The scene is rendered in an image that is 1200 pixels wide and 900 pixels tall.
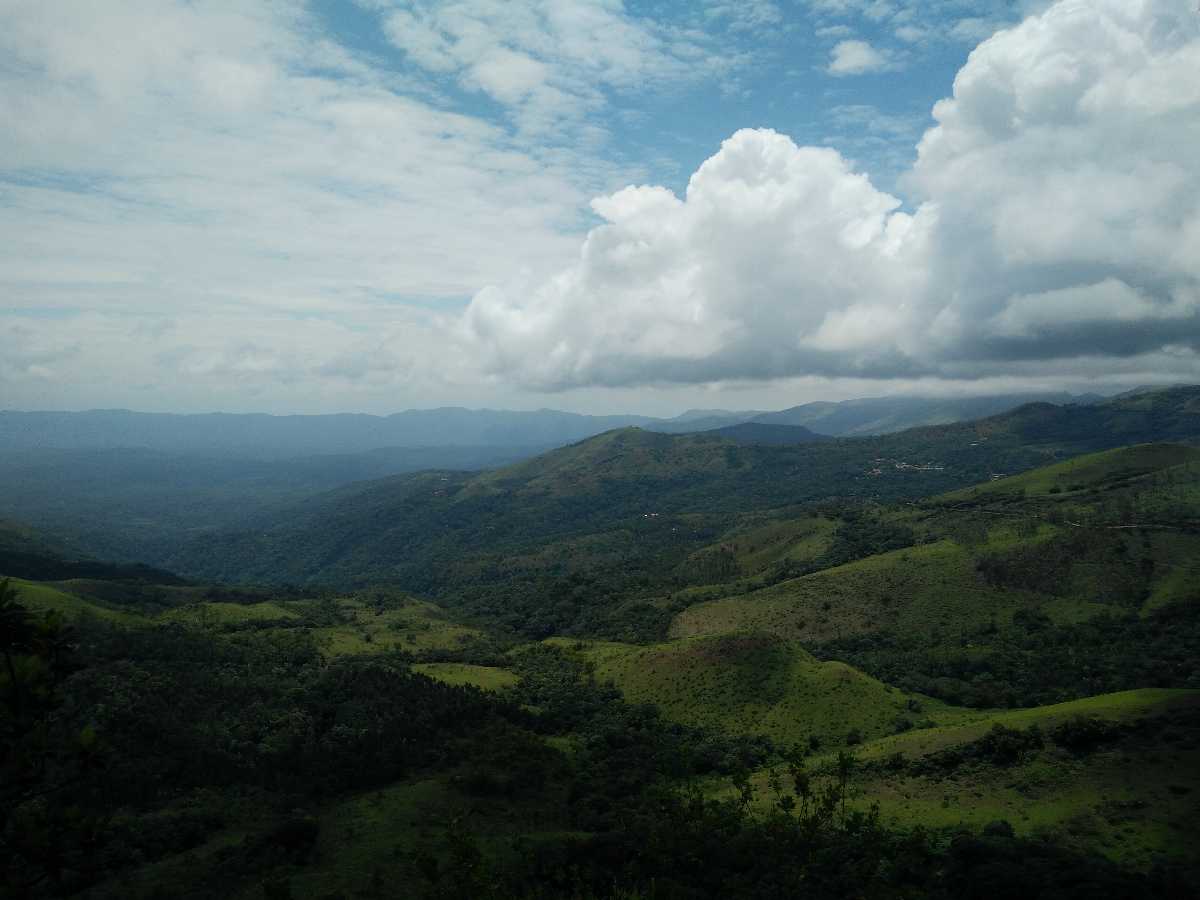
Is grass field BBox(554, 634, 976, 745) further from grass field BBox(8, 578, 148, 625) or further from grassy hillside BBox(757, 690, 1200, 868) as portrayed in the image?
grass field BBox(8, 578, 148, 625)

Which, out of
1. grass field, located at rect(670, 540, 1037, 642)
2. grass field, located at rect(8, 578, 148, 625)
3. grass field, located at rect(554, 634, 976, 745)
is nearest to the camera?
grass field, located at rect(554, 634, 976, 745)

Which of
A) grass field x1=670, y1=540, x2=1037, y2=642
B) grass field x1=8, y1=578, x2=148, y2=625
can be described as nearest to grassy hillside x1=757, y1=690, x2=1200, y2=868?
grass field x1=670, y1=540, x2=1037, y2=642

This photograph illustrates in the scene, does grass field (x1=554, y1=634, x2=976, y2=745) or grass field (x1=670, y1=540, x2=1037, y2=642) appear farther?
grass field (x1=670, y1=540, x2=1037, y2=642)

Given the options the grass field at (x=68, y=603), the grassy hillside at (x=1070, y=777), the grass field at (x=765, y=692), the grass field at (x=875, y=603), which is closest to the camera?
the grassy hillside at (x=1070, y=777)

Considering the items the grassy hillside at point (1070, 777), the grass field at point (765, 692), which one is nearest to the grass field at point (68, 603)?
the grass field at point (765, 692)

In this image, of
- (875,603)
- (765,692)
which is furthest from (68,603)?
(875,603)

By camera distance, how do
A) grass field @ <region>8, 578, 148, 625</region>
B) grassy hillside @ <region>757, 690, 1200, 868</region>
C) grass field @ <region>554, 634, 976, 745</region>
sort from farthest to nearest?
grass field @ <region>8, 578, 148, 625</region> → grass field @ <region>554, 634, 976, 745</region> → grassy hillside @ <region>757, 690, 1200, 868</region>

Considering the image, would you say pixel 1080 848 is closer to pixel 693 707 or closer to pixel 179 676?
pixel 693 707

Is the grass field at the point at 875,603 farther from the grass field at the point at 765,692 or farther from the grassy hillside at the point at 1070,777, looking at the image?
A: the grassy hillside at the point at 1070,777

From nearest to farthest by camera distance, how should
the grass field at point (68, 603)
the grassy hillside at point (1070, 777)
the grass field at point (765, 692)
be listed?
the grassy hillside at point (1070, 777), the grass field at point (765, 692), the grass field at point (68, 603)

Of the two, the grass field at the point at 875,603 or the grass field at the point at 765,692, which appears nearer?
the grass field at the point at 765,692

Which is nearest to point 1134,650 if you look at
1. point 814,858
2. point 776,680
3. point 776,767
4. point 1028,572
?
point 1028,572

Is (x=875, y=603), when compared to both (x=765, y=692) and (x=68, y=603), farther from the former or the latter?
(x=68, y=603)

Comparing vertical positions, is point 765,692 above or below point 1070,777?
below
